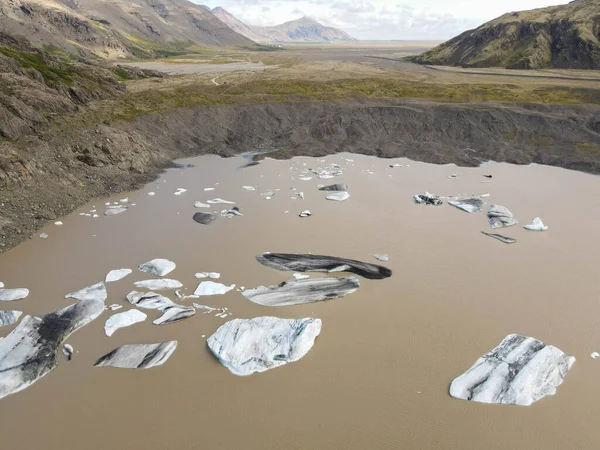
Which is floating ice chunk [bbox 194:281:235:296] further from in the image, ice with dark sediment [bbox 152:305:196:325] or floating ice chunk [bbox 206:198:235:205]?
floating ice chunk [bbox 206:198:235:205]

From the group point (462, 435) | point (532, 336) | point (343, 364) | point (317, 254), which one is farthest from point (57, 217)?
point (532, 336)

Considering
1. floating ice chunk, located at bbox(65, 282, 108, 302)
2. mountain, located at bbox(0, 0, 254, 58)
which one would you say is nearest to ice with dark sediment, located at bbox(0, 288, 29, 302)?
floating ice chunk, located at bbox(65, 282, 108, 302)

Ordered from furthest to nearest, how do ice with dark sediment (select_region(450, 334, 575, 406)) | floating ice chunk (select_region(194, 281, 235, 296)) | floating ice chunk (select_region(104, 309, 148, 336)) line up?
floating ice chunk (select_region(194, 281, 235, 296)) → floating ice chunk (select_region(104, 309, 148, 336)) → ice with dark sediment (select_region(450, 334, 575, 406))

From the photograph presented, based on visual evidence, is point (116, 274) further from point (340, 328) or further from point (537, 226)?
point (537, 226)

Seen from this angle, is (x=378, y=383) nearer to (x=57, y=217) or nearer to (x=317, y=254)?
(x=317, y=254)

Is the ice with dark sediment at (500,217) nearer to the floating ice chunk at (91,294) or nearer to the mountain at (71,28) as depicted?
the floating ice chunk at (91,294)

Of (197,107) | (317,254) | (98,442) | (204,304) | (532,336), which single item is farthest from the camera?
(197,107)

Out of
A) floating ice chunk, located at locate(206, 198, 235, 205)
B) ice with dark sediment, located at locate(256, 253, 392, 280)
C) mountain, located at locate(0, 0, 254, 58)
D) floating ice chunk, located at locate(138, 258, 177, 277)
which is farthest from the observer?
mountain, located at locate(0, 0, 254, 58)
